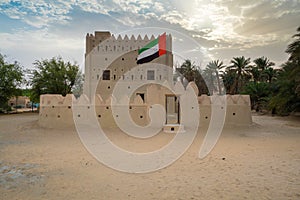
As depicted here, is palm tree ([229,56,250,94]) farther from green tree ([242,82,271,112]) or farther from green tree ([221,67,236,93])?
green tree ([242,82,271,112])

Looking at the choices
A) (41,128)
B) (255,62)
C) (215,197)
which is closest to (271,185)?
(215,197)

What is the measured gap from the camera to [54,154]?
7141 mm

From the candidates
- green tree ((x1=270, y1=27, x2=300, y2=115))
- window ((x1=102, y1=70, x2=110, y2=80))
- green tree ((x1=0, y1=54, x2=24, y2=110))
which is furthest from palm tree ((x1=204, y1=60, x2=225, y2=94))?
green tree ((x1=0, y1=54, x2=24, y2=110))

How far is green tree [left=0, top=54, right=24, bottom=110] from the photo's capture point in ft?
81.1

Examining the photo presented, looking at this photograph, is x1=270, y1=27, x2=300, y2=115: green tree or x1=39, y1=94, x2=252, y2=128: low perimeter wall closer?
x1=39, y1=94, x2=252, y2=128: low perimeter wall

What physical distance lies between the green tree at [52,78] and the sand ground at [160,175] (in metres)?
18.4

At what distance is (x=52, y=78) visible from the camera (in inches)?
1017

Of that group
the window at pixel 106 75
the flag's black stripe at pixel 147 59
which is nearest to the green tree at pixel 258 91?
the flag's black stripe at pixel 147 59

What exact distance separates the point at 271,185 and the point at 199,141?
4.74m

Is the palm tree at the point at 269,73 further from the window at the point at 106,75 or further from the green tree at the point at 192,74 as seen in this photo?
the window at the point at 106,75

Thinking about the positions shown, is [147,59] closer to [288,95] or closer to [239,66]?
[288,95]

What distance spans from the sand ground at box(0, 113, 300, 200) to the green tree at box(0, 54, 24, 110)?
19967 millimetres

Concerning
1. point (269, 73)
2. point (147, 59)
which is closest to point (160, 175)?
point (147, 59)

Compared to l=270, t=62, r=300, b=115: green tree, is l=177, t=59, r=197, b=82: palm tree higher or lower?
higher
